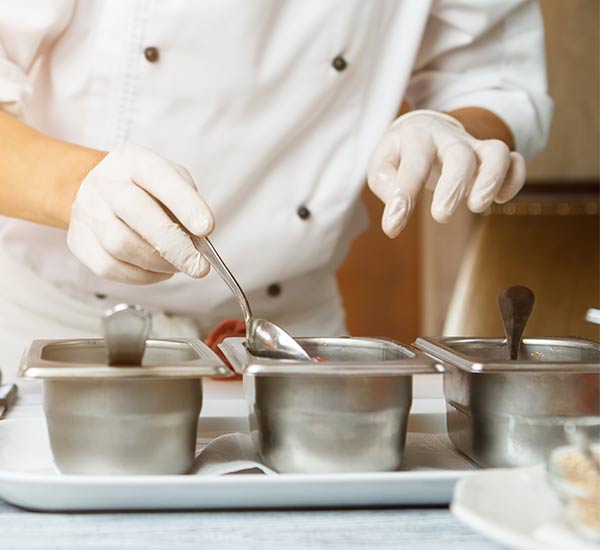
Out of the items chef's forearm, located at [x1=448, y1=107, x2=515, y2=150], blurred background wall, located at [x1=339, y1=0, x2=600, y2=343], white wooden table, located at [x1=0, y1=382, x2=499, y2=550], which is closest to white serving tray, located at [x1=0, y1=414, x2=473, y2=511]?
white wooden table, located at [x1=0, y1=382, x2=499, y2=550]

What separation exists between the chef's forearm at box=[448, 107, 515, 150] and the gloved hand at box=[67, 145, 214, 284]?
2.11ft

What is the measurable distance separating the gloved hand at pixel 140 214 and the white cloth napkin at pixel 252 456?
20 centimetres

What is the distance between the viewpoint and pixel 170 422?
0.82m

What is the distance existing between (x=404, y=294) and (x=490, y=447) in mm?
3355

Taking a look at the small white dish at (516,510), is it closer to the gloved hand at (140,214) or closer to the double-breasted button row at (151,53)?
the gloved hand at (140,214)

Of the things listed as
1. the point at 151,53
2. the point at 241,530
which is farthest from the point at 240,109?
the point at 241,530

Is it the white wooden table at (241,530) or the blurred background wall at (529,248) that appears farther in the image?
the blurred background wall at (529,248)

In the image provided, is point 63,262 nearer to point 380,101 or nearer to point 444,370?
point 380,101

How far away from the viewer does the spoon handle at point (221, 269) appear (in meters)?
1.04

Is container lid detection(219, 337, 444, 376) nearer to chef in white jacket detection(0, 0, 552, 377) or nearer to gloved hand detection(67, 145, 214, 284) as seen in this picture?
gloved hand detection(67, 145, 214, 284)

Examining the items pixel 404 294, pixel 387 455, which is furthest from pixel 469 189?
pixel 404 294

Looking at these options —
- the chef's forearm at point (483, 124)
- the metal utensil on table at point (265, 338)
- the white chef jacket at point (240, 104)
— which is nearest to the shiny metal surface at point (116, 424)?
the metal utensil on table at point (265, 338)

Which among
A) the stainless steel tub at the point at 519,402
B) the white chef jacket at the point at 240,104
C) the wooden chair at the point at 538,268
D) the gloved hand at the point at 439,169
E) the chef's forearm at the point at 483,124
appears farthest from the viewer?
the wooden chair at the point at 538,268

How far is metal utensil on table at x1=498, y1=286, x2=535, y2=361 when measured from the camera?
97cm
